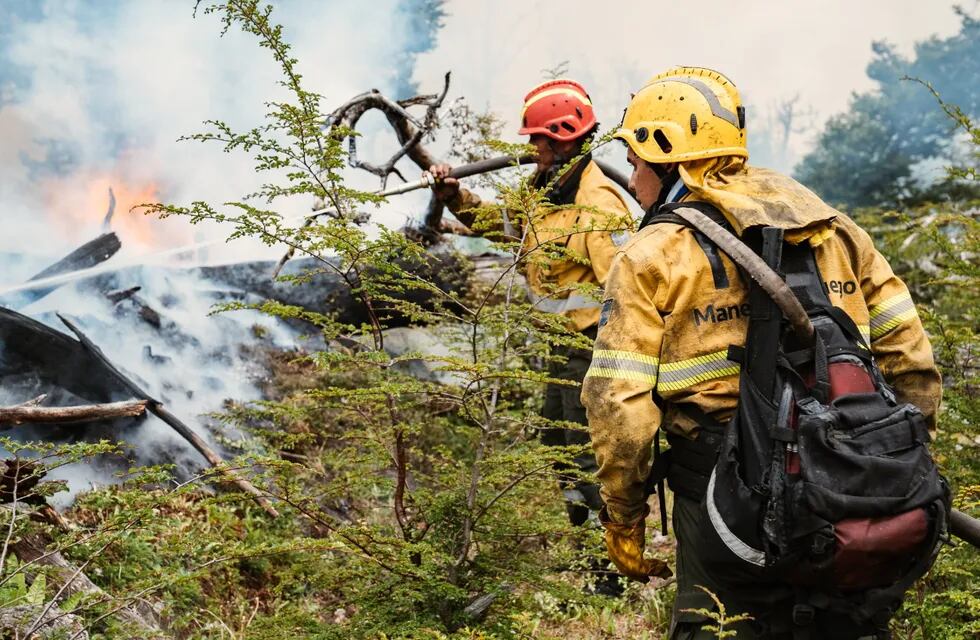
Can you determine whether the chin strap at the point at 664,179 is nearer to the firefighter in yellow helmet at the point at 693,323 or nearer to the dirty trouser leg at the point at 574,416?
the firefighter in yellow helmet at the point at 693,323

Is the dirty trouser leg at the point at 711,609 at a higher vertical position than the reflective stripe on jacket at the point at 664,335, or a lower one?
lower

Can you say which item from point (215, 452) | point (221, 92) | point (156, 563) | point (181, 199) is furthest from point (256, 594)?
point (221, 92)

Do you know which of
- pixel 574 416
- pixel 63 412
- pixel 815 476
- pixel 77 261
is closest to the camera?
pixel 815 476

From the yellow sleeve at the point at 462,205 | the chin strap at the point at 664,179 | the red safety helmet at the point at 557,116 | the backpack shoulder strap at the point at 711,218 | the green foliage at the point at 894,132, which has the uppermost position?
the green foliage at the point at 894,132

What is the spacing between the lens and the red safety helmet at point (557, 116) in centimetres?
492

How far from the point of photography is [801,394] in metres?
2.13

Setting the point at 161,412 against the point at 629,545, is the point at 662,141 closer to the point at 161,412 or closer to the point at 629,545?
the point at 629,545

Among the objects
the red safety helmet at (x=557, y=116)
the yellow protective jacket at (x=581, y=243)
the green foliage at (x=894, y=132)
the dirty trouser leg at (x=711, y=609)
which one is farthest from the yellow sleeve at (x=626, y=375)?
the green foliage at (x=894, y=132)

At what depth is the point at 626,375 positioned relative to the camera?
2.35 meters

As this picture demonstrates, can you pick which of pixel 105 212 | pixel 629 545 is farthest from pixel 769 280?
pixel 105 212

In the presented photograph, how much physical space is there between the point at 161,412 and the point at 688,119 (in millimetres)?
3757

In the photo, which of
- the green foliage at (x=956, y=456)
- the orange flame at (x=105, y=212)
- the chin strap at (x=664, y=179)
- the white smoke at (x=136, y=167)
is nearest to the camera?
the chin strap at (x=664, y=179)

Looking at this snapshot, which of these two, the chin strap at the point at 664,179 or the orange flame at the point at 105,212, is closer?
the chin strap at the point at 664,179

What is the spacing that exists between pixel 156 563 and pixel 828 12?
27.2m
